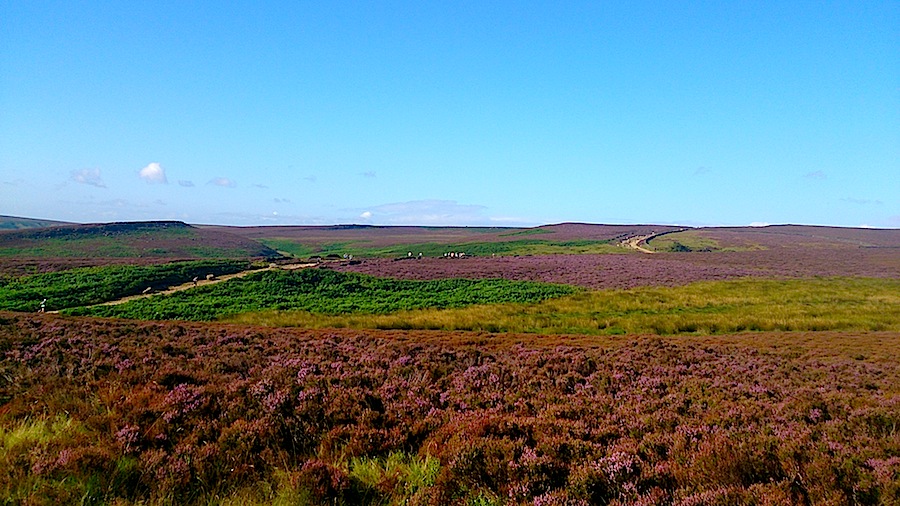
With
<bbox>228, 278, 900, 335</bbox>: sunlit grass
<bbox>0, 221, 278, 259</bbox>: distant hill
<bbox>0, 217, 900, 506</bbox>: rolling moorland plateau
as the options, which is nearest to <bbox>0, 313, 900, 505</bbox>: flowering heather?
<bbox>0, 217, 900, 506</bbox>: rolling moorland plateau

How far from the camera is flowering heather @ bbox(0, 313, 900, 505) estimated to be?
14.4ft

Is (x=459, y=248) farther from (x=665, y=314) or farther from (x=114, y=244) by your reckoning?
(x=114, y=244)

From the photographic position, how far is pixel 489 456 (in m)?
4.95

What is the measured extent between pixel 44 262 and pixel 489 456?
65035mm

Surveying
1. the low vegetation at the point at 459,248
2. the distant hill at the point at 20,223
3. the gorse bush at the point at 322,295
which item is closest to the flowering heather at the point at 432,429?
the gorse bush at the point at 322,295

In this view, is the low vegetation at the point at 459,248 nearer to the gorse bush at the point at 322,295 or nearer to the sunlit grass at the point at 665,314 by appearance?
the gorse bush at the point at 322,295

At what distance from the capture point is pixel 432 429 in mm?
6445

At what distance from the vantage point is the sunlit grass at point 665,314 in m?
25.1

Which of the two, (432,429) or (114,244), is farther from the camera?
(114,244)

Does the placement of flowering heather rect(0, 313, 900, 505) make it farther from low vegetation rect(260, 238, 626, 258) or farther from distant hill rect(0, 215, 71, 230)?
distant hill rect(0, 215, 71, 230)

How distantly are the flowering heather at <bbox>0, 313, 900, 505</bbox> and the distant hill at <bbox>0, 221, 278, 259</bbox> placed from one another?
73371 mm

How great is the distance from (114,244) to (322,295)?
3017 inches

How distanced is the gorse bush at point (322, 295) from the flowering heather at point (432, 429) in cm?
1749

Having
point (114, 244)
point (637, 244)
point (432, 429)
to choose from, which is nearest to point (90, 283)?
point (432, 429)
